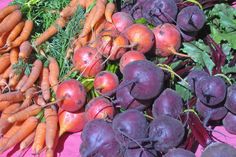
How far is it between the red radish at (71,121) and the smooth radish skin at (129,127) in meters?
0.30

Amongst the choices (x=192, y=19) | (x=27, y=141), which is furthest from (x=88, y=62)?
(x=192, y=19)

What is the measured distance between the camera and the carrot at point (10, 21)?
7.56 ft

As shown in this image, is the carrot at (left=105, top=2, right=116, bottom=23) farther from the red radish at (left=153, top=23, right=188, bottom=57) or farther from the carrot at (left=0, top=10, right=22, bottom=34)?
the carrot at (left=0, top=10, right=22, bottom=34)

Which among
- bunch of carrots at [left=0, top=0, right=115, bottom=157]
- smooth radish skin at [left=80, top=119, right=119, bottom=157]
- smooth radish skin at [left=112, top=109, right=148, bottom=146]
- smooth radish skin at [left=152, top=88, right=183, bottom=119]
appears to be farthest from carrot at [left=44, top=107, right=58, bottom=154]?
smooth radish skin at [left=152, top=88, right=183, bottom=119]

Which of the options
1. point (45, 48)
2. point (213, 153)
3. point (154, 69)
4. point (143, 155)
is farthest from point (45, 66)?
point (213, 153)

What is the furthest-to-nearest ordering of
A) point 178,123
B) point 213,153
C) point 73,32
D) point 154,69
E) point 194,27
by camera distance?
point 73,32, point 194,27, point 154,69, point 178,123, point 213,153

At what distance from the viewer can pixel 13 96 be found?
80.1 inches

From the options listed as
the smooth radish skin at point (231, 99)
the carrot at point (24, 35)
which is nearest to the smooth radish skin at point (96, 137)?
the smooth radish skin at point (231, 99)

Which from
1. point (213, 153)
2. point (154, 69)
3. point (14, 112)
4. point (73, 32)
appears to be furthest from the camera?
point (73, 32)

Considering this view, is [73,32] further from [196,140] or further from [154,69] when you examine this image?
[196,140]

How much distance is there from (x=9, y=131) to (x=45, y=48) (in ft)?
1.87

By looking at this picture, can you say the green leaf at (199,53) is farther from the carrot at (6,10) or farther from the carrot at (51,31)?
the carrot at (6,10)

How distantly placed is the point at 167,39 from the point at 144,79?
0.46 meters

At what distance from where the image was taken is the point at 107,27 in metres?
2.23
